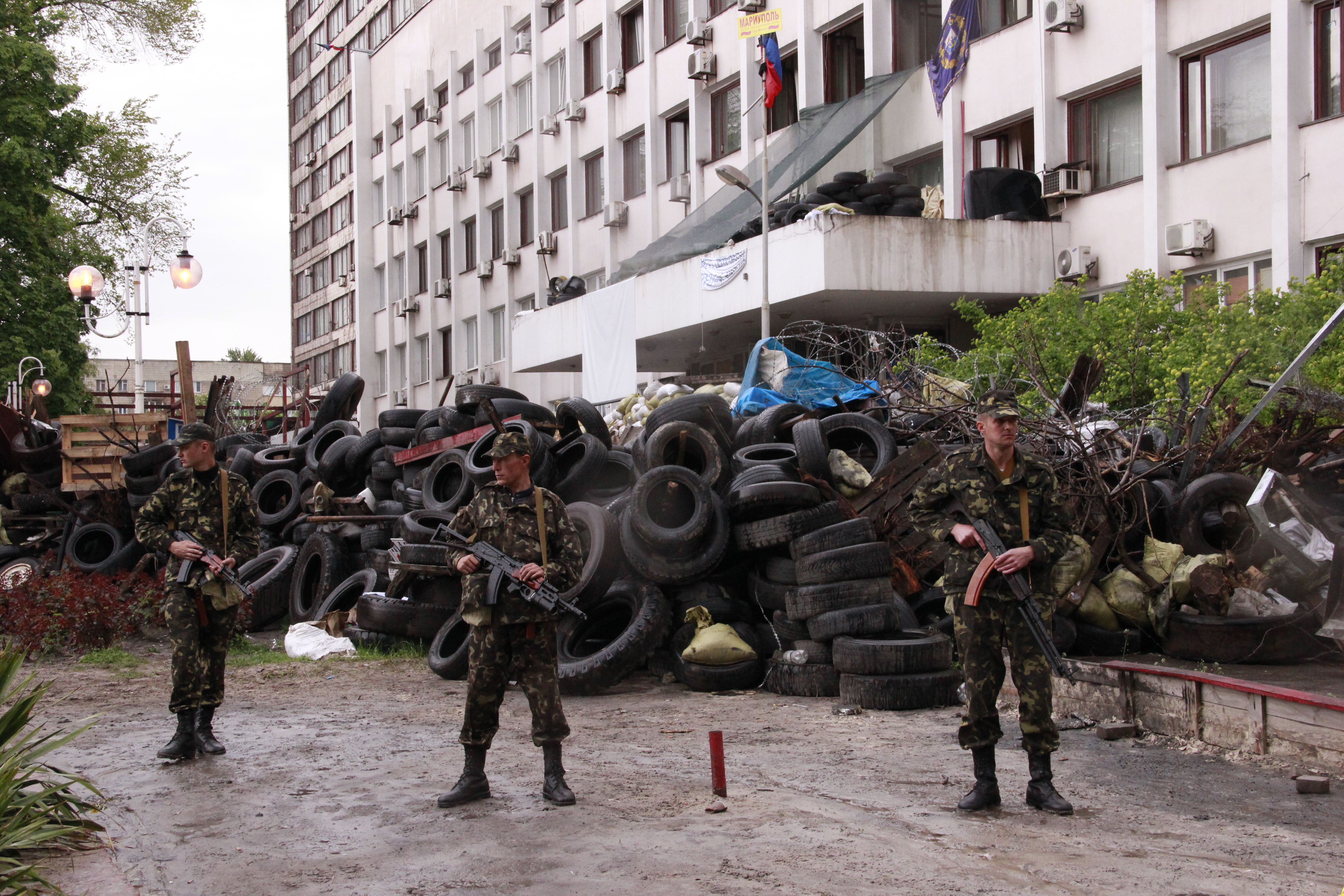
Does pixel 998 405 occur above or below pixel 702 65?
below

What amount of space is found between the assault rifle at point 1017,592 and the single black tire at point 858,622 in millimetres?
3501

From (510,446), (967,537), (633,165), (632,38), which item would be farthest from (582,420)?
(632,38)

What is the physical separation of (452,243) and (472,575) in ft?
123

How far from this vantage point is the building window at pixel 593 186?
33.7 meters

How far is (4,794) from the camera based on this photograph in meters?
4.95

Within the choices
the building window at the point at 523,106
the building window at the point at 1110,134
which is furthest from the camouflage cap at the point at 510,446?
the building window at the point at 523,106

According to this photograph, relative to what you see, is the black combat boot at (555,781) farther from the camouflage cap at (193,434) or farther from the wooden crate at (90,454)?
the wooden crate at (90,454)

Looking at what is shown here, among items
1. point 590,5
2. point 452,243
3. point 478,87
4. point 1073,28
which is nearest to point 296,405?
point 452,243

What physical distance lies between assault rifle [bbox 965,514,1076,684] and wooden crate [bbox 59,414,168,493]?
600 inches

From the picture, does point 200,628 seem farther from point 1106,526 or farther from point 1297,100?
point 1297,100

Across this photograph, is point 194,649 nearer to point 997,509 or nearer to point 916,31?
point 997,509

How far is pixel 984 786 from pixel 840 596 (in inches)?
146

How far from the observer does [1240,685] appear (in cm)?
711

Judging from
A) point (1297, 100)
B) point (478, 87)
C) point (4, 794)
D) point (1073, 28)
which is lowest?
point (4, 794)
